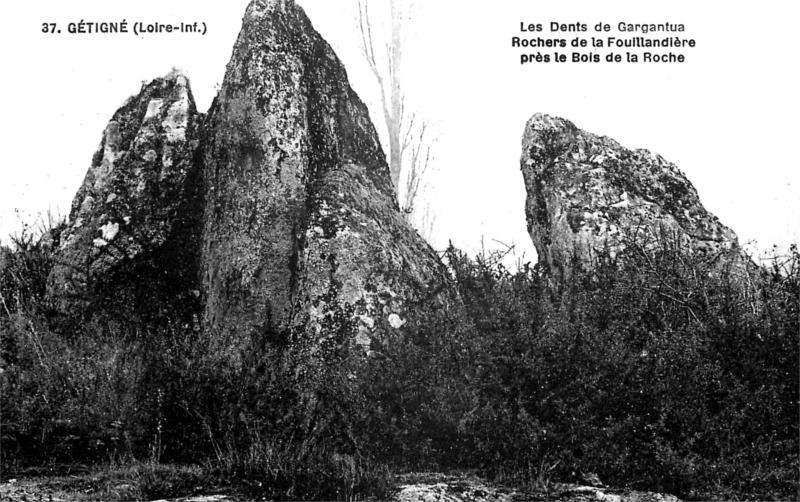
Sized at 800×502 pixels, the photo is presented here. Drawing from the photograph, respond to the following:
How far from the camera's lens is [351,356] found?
5.50 metres

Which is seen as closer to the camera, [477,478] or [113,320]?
[477,478]

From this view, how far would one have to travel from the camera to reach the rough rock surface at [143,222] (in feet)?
21.6

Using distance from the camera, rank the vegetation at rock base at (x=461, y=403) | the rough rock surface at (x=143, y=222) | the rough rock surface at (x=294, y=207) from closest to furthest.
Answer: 1. the vegetation at rock base at (x=461, y=403)
2. the rough rock surface at (x=294, y=207)
3. the rough rock surface at (x=143, y=222)

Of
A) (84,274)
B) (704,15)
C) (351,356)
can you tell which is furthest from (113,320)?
(704,15)

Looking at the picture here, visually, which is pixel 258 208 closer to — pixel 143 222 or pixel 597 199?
pixel 143 222

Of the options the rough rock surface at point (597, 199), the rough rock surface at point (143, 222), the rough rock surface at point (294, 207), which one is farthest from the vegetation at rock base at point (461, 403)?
the rough rock surface at point (597, 199)

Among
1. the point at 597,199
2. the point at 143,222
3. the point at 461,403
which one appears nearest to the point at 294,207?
the point at 143,222

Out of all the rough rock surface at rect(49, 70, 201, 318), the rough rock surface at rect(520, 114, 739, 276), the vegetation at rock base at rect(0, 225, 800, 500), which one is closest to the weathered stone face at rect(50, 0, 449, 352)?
the rough rock surface at rect(49, 70, 201, 318)

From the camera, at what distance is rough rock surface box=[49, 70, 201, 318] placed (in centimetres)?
658

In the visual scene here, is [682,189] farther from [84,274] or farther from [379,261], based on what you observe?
[84,274]

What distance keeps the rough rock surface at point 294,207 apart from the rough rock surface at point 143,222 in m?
0.25

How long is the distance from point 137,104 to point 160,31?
118cm

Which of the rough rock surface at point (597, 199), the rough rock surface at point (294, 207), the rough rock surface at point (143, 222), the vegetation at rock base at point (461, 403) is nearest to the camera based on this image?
the vegetation at rock base at point (461, 403)

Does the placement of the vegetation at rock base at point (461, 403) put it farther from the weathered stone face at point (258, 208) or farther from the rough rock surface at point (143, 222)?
the rough rock surface at point (143, 222)
